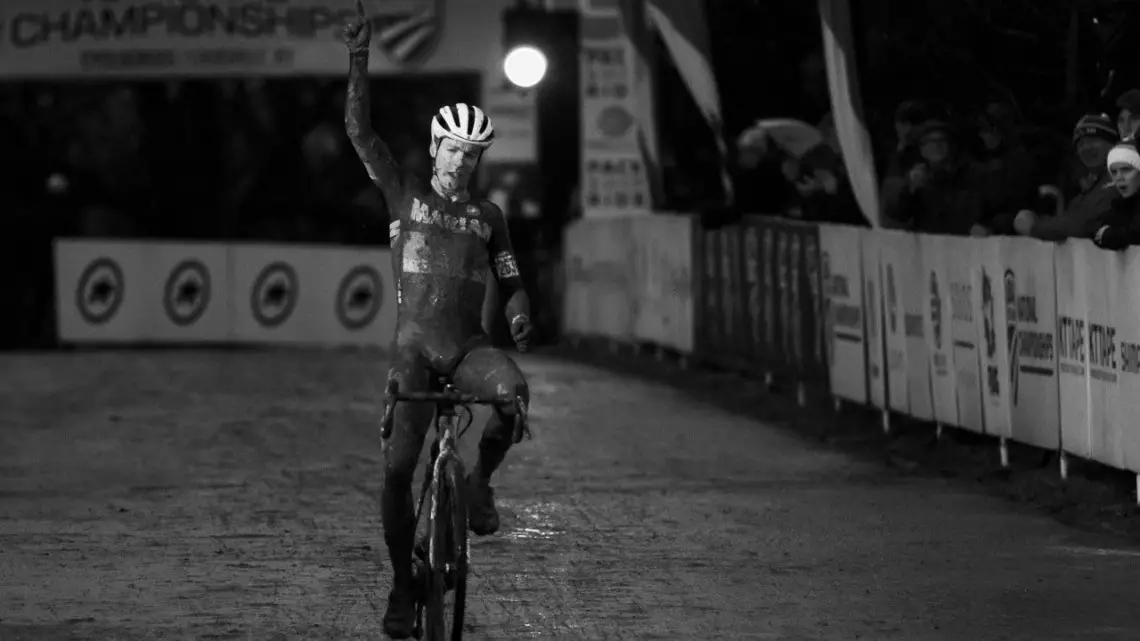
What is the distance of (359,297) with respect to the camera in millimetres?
26906

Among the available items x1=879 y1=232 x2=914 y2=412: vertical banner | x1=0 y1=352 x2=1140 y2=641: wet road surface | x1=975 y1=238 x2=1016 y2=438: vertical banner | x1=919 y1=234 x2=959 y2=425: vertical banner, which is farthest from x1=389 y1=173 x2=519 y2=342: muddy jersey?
x1=879 y1=232 x2=914 y2=412: vertical banner

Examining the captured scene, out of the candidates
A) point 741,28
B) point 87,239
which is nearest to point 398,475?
point 741,28

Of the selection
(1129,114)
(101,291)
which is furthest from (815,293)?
(101,291)

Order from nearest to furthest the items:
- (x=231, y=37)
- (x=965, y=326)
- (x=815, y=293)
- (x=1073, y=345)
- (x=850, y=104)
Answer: (x=1073, y=345)
(x=965, y=326)
(x=850, y=104)
(x=815, y=293)
(x=231, y=37)

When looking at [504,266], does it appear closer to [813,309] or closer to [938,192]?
[938,192]

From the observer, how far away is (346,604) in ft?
32.1

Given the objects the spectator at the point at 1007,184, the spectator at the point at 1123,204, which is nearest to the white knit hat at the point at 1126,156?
the spectator at the point at 1123,204

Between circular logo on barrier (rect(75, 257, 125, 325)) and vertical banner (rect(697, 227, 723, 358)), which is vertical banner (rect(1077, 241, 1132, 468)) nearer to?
vertical banner (rect(697, 227, 723, 358))

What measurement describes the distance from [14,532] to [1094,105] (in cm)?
868

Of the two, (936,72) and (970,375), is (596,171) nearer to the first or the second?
(936,72)

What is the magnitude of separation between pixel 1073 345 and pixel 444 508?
5.99 meters

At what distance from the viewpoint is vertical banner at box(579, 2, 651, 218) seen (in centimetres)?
2600

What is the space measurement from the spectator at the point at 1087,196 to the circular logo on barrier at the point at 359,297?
13244mm

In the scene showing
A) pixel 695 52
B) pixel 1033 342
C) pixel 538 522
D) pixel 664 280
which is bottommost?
pixel 538 522
